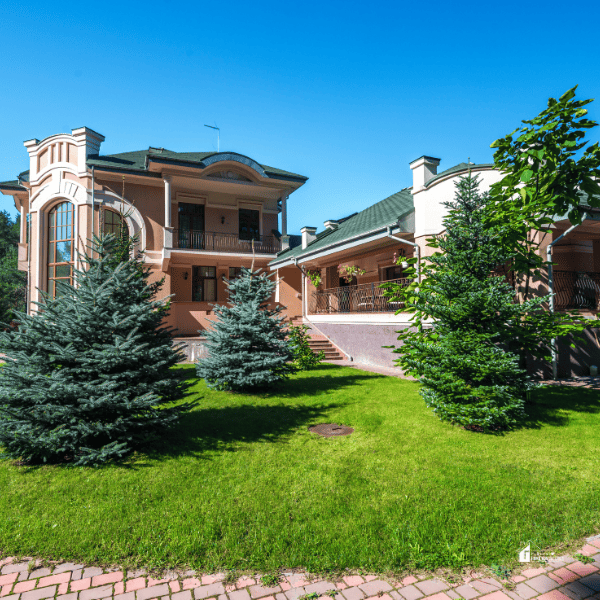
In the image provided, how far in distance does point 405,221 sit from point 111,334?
870 cm

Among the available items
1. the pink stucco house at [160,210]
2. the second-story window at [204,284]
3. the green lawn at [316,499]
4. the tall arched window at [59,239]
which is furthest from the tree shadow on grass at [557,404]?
the tall arched window at [59,239]

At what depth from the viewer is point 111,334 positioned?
5.08 metres

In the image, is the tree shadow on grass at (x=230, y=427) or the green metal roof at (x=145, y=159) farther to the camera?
the green metal roof at (x=145, y=159)

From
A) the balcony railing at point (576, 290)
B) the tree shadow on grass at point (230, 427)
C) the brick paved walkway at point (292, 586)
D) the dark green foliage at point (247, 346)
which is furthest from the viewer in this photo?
the balcony railing at point (576, 290)

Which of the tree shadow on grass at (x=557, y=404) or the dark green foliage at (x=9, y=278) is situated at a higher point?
the dark green foliage at (x=9, y=278)

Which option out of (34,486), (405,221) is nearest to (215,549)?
(34,486)

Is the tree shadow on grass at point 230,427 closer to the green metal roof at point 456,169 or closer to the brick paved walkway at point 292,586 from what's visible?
the brick paved walkway at point 292,586

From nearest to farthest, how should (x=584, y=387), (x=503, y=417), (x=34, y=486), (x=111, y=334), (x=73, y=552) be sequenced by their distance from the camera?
1. (x=73, y=552)
2. (x=34, y=486)
3. (x=111, y=334)
4. (x=503, y=417)
5. (x=584, y=387)

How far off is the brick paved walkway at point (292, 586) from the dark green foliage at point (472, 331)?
10.5 feet

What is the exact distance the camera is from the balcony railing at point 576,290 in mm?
11789

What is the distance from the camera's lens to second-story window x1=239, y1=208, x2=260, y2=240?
20.8 meters

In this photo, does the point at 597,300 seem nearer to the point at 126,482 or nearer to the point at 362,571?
the point at 362,571

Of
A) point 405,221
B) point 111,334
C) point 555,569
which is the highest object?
point 405,221

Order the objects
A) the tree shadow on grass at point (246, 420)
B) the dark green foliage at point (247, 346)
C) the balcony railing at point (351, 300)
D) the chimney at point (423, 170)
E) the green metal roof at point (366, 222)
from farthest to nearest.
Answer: the balcony railing at point (351, 300), the green metal roof at point (366, 222), the chimney at point (423, 170), the dark green foliage at point (247, 346), the tree shadow on grass at point (246, 420)
